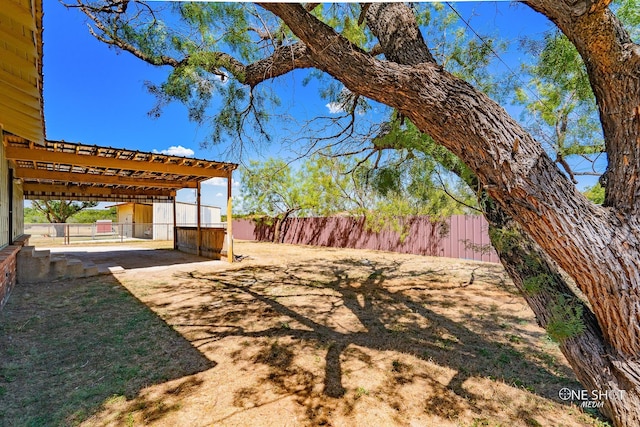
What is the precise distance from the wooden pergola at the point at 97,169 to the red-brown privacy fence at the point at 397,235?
19.7 ft

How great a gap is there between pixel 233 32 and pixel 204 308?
3.56 meters

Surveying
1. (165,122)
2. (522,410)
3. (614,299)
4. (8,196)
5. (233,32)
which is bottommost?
(522,410)

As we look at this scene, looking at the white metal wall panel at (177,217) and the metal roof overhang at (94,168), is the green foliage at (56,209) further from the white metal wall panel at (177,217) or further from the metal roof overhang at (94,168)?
the metal roof overhang at (94,168)

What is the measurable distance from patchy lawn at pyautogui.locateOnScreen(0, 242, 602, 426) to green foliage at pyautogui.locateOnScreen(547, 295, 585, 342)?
2.21 ft

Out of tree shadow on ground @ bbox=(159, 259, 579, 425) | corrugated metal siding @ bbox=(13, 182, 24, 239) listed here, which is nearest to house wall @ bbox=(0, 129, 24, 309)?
corrugated metal siding @ bbox=(13, 182, 24, 239)

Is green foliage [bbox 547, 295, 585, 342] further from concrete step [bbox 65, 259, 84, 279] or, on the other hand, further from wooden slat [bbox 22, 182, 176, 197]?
wooden slat [bbox 22, 182, 176, 197]

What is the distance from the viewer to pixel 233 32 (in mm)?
3279

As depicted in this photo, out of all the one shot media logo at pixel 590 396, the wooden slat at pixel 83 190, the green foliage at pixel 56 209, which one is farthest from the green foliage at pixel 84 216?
the one shot media logo at pixel 590 396

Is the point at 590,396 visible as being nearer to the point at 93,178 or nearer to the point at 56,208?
the point at 93,178

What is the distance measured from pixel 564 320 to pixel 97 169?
10473 millimetres

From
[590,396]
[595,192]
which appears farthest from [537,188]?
[595,192]

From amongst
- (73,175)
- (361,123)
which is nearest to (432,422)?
(361,123)

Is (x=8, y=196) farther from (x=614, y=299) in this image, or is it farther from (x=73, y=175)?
(x=614, y=299)

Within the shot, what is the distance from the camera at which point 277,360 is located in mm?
2787
